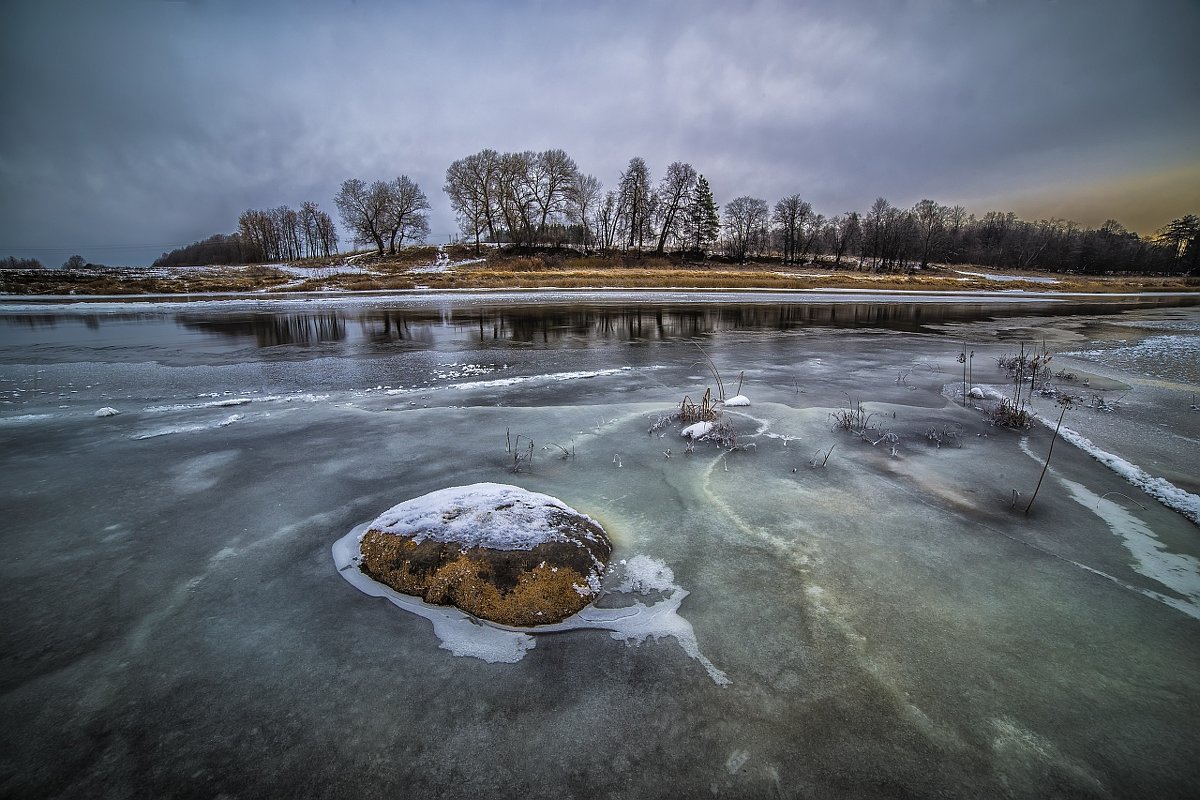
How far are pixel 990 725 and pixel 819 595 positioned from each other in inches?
39.1

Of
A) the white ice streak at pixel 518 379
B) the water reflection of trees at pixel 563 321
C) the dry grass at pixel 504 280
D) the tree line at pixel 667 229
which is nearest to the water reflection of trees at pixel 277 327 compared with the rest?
the water reflection of trees at pixel 563 321

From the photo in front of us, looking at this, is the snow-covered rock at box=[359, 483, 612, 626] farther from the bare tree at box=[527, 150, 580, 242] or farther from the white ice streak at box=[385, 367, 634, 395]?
the bare tree at box=[527, 150, 580, 242]

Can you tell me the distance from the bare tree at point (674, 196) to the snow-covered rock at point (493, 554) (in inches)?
2299

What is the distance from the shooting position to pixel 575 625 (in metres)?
2.83

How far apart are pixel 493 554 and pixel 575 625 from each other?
677 mm

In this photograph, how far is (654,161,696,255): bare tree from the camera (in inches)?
2297

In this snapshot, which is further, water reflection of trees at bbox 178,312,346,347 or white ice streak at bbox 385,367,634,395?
water reflection of trees at bbox 178,312,346,347

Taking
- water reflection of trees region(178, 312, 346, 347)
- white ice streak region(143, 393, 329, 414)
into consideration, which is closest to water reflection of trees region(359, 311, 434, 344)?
water reflection of trees region(178, 312, 346, 347)

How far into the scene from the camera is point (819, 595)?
308 centimetres

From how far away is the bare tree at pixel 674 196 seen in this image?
58.3 m

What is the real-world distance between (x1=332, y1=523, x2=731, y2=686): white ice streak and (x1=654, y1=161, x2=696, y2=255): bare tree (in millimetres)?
58757

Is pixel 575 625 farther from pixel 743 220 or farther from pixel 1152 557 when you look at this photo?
pixel 743 220

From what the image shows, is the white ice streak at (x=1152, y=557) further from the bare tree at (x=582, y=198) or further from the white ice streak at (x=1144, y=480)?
the bare tree at (x=582, y=198)

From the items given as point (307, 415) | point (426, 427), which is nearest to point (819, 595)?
point (426, 427)
